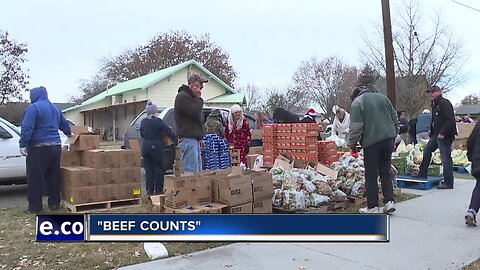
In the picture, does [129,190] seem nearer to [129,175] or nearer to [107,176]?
[129,175]

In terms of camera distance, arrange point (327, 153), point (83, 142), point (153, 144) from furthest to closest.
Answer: point (327, 153) → point (153, 144) → point (83, 142)

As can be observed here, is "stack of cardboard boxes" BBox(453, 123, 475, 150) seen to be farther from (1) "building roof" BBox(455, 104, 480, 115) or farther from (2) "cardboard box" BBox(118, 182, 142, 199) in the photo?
(1) "building roof" BBox(455, 104, 480, 115)

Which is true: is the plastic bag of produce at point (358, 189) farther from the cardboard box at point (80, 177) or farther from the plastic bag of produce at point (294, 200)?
the cardboard box at point (80, 177)

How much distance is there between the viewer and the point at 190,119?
20.5 feet

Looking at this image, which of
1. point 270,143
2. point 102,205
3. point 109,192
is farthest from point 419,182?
point 102,205

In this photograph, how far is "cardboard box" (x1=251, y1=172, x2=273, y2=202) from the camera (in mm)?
5656

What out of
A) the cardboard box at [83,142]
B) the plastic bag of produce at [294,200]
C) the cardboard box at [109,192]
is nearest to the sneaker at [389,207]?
the plastic bag of produce at [294,200]

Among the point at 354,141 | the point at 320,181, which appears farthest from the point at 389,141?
the point at 320,181

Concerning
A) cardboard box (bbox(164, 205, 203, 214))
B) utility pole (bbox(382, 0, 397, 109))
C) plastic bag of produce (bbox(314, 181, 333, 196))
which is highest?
utility pole (bbox(382, 0, 397, 109))

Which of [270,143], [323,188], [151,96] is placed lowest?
[323,188]

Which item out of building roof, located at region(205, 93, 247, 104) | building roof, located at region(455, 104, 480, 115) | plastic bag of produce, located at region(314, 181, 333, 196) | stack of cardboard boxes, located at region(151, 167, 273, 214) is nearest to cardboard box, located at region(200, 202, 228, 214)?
stack of cardboard boxes, located at region(151, 167, 273, 214)

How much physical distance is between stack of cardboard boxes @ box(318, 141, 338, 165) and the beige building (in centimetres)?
1938

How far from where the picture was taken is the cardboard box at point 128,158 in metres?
6.94

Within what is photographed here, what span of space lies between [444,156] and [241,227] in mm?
6799
